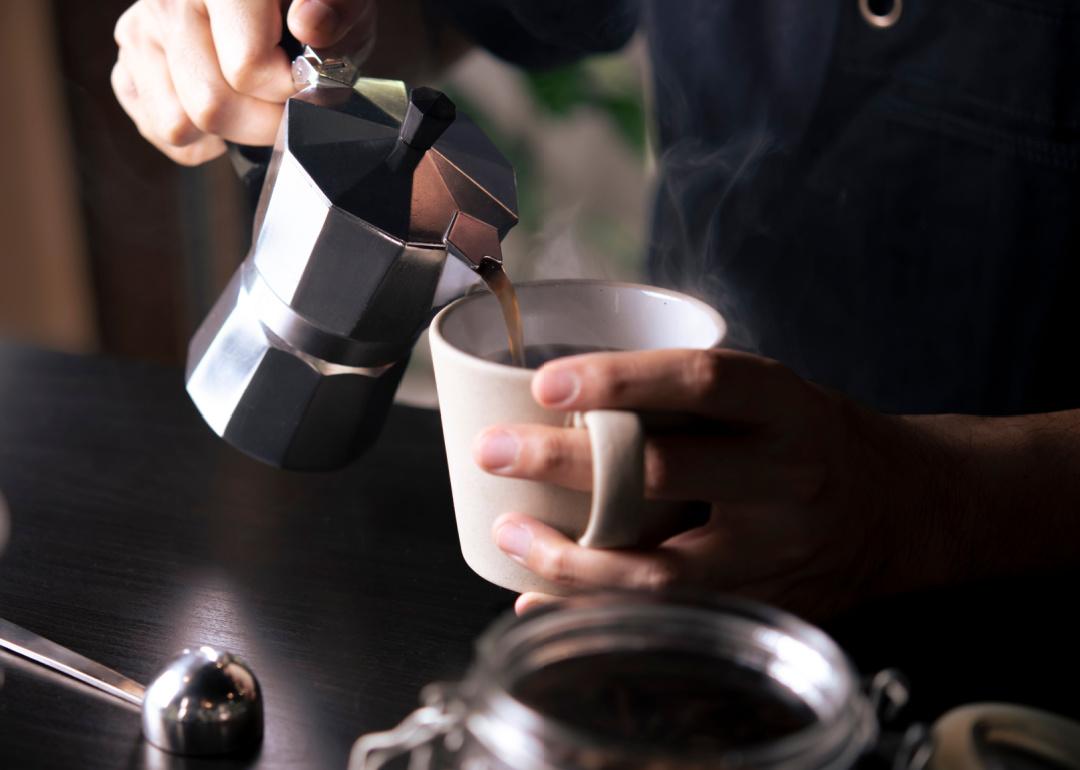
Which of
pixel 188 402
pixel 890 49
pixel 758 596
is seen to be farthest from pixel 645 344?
pixel 890 49

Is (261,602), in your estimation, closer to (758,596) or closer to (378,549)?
(378,549)

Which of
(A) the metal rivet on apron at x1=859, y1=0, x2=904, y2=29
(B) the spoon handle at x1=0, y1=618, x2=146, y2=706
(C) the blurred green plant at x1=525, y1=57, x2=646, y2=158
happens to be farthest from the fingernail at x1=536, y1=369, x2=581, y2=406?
(C) the blurred green plant at x1=525, y1=57, x2=646, y2=158

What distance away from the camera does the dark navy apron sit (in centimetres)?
107

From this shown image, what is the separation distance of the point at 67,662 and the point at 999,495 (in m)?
0.53

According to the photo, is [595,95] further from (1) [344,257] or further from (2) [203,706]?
(2) [203,706]

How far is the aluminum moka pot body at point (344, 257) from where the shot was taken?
2.03ft

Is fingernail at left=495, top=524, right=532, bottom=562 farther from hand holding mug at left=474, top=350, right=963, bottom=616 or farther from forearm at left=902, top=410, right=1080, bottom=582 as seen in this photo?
forearm at left=902, top=410, right=1080, bottom=582

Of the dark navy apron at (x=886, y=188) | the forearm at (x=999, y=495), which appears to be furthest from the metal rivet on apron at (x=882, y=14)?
the forearm at (x=999, y=495)

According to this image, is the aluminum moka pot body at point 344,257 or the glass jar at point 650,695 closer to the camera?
the glass jar at point 650,695

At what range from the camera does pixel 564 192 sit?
2574mm

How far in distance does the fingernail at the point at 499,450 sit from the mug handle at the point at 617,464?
0.14 feet

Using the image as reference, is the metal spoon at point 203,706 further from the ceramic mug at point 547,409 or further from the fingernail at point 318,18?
the fingernail at point 318,18

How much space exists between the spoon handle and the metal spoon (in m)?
0.01

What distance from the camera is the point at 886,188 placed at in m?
1.14
